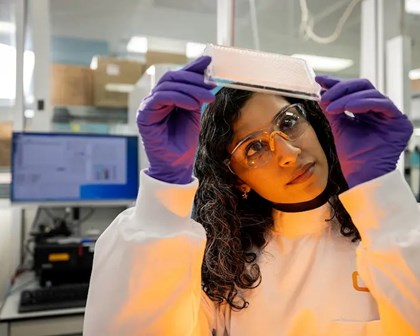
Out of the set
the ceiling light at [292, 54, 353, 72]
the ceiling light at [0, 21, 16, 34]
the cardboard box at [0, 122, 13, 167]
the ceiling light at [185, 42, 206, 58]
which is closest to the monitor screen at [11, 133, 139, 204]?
the cardboard box at [0, 122, 13, 167]

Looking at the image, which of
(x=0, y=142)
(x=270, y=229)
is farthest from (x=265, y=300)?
(x=0, y=142)

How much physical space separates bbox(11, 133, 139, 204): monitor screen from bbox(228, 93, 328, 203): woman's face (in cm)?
150

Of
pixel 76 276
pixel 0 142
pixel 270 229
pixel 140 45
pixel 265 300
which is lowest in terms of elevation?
pixel 76 276

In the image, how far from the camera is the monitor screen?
7.59 feet

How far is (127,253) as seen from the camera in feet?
2.70

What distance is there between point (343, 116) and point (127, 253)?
0.56 metres

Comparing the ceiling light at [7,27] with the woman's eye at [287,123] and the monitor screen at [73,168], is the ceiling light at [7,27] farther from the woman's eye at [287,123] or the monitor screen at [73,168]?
the woman's eye at [287,123]

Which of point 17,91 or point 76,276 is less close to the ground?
point 17,91

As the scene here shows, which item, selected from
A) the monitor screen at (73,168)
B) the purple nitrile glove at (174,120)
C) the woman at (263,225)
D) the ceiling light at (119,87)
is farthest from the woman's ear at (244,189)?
the ceiling light at (119,87)

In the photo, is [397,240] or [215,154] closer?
[397,240]

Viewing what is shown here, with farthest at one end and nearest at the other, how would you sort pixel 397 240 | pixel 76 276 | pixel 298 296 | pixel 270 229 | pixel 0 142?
pixel 0 142
pixel 76 276
pixel 270 229
pixel 298 296
pixel 397 240

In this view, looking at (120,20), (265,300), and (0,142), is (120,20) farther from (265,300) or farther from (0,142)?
(265,300)

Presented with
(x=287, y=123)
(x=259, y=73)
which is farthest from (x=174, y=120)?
(x=287, y=123)

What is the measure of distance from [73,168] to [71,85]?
82cm
